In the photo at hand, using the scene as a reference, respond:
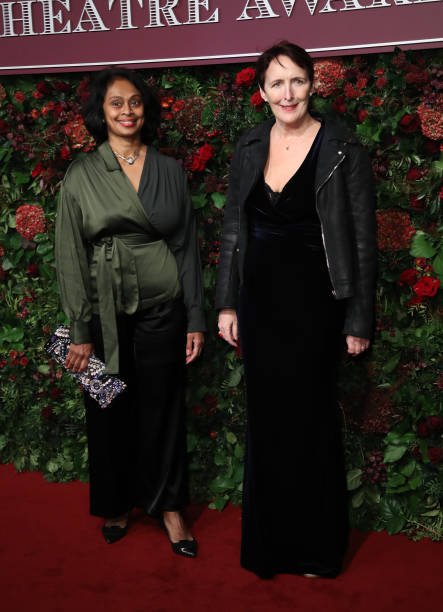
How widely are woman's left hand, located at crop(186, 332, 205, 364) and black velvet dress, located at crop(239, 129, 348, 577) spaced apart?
28 centimetres

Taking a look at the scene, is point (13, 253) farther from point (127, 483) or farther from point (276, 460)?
point (276, 460)

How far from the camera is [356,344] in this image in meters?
2.54

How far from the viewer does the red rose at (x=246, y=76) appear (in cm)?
289

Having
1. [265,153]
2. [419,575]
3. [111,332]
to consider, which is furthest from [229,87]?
[419,575]

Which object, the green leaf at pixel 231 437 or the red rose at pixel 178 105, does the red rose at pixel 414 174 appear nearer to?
the red rose at pixel 178 105

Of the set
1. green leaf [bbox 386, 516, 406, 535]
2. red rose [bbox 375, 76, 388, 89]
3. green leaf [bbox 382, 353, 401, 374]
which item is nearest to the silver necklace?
red rose [bbox 375, 76, 388, 89]

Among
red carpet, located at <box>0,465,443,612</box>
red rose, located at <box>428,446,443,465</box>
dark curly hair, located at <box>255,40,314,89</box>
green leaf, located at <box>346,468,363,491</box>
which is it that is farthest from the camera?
green leaf, located at <box>346,468,363,491</box>

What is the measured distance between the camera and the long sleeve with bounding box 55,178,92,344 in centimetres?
266

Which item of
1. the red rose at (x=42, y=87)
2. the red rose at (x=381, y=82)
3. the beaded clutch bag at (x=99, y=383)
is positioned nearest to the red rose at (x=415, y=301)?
the red rose at (x=381, y=82)

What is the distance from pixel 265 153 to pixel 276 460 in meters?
1.10

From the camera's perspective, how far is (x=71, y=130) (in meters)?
3.13

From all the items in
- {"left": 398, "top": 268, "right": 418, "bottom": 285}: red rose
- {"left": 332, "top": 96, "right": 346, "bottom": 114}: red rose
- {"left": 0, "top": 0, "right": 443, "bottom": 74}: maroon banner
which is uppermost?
{"left": 0, "top": 0, "right": 443, "bottom": 74}: maroon banner

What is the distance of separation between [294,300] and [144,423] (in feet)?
2.74

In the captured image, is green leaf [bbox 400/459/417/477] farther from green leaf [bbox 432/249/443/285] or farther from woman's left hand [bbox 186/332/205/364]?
woman's left hand [bbox 186/332/205/364]
